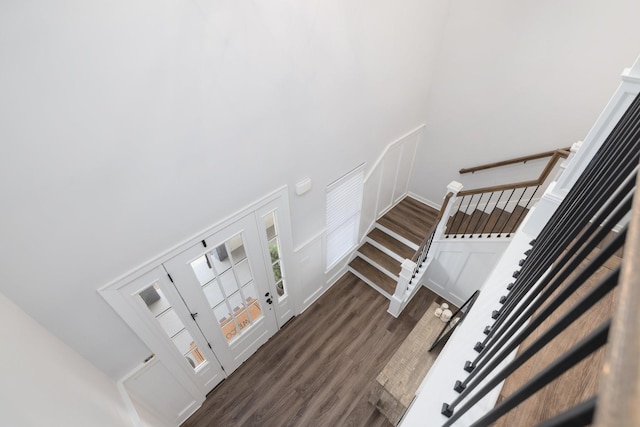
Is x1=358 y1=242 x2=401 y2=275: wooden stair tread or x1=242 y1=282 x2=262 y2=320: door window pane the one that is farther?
x1=358 y1=242 x2=401 y2=275: wooden stair tread

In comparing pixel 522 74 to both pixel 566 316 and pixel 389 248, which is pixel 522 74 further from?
pixel 566 316

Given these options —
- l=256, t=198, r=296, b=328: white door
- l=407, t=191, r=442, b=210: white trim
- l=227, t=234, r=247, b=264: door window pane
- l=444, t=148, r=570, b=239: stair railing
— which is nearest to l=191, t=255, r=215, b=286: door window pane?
l=227, t=234, r=247, b=264: door window pane

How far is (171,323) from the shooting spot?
9.52 ft

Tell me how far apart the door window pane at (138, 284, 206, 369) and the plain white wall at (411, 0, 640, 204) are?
500cm

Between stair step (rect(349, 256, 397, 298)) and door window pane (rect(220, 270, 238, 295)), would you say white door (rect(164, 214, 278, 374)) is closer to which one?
door window pane (rect(220, 270, 238, 295))

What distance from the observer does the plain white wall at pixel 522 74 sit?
11.3 feet

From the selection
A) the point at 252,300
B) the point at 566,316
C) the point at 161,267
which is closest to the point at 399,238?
the point at 252,300

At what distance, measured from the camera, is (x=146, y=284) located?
7.55 feet

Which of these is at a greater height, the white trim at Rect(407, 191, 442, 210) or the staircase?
the white trim at Rect(407, 191, 442, 210)

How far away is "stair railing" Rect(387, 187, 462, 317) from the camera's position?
13.3 ft

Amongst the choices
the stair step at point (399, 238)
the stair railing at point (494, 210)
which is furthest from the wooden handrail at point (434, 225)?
the stair step at point (399, 238)

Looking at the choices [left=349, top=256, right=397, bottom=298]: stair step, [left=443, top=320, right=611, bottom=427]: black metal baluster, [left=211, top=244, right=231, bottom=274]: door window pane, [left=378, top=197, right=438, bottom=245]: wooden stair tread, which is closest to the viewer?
[left=443, top=320, right=611, bottom=427]: black metal baluster

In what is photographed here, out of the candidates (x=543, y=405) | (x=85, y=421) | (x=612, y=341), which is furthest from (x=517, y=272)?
(x=85, y=421)

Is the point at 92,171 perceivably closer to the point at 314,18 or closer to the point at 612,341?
the point at 314,18
